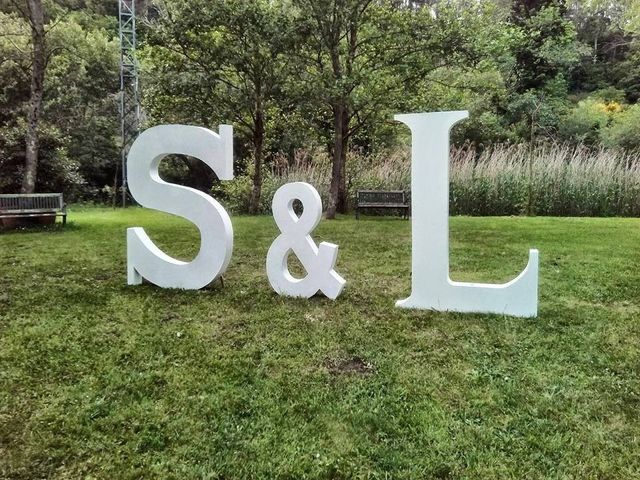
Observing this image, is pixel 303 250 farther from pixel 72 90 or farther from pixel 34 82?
pixel 72 90

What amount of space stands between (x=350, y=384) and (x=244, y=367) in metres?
0.59

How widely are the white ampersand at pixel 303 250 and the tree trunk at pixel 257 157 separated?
6.39 meters

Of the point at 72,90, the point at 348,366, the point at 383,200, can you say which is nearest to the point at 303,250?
the point at 348,366

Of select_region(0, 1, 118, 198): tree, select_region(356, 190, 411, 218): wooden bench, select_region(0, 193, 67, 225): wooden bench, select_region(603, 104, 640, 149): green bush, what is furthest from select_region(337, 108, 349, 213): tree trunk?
select_region(603, 104, 640, 149): green bush

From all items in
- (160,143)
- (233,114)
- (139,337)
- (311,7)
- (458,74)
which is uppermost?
(311,7)

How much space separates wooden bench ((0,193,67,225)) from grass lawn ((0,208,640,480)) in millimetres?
3712

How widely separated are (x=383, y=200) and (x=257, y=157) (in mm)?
2747

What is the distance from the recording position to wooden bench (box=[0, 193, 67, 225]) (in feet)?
25.1

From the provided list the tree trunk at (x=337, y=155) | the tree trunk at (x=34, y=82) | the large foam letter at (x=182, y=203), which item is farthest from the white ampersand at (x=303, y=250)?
the tree trunk at (x=34, y=82)

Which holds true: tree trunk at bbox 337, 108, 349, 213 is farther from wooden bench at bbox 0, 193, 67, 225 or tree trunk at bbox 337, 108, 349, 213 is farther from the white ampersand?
the white ampersand

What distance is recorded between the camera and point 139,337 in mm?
3076

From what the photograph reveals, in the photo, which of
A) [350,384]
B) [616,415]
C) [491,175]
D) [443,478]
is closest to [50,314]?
→ [350,384]

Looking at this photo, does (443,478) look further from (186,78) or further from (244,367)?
(186,78)

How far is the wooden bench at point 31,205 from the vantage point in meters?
7.65
